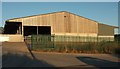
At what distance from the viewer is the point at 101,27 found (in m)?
58.8

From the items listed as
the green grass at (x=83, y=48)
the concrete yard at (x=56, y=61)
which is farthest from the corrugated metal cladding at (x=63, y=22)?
the concrete yard at (x=56, y=61)

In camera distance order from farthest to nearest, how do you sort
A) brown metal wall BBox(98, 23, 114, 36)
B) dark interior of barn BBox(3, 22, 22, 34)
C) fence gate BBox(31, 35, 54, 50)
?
dark interior of barn BBox(3, 22, 22, 34)
brown metal wall BBox(98, 23, 114, 36)
fence gate BBox(31, 35, 54, 50)

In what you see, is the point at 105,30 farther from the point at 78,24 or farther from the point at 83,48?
the point at 83,48

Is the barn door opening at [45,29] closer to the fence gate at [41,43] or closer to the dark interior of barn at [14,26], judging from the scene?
the dark interior of barn at [14,26]

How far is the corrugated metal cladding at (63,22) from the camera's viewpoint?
54219mm

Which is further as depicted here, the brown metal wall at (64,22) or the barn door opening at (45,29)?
the barn door opening at (45,29)

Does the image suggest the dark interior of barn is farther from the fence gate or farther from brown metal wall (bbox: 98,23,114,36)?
the fence gate

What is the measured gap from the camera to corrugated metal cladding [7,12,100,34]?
178ft

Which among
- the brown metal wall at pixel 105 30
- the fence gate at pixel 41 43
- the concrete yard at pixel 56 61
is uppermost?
the brown metal wall at pixel 105 30

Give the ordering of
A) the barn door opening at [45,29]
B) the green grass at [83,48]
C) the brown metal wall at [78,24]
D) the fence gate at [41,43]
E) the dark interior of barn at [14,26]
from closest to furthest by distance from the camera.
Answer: the green grass at [83,48] < the fence gate at [41,43] < the brown metal wall at [78,24] < the barn door opening at [45,29] < the dark interior of barn at [14,26]

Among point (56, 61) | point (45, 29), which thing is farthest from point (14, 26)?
point (56, 61)

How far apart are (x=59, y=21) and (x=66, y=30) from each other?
7.51 feet

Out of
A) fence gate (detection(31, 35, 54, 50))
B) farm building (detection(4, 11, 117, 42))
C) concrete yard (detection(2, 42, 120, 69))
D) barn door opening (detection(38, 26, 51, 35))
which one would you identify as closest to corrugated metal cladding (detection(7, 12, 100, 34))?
farm building (detection(4, 11, 117, 42))

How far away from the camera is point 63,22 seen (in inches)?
2158
